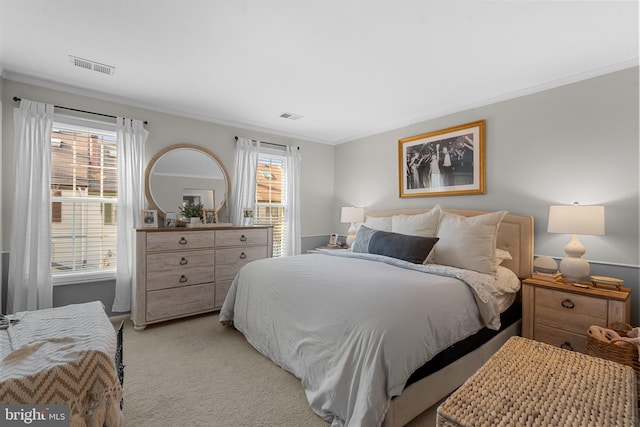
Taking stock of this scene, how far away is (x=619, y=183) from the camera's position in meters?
2.39

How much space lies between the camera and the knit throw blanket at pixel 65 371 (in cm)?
112

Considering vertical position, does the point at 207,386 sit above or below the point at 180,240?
below

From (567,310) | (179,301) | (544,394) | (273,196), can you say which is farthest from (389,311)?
(273,196)

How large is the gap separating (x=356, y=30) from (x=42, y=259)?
3.40 metres

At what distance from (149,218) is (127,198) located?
311 millimetres

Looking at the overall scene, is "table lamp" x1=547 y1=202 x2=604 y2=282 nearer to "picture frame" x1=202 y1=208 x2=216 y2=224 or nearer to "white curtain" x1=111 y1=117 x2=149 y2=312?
"picture frame" x1=202 y1=208 x2=216 y2=224

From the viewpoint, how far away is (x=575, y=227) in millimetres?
2266

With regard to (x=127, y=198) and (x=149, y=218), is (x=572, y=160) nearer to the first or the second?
(x=149, y=218)

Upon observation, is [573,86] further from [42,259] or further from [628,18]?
[42,259]

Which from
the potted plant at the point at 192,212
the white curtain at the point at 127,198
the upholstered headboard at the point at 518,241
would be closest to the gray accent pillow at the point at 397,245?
the upholstered headboard at the point at 518,241

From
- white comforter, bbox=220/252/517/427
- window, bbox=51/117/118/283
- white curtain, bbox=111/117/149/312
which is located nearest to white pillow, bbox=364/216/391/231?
white comforter, bbox=220/252/517/427

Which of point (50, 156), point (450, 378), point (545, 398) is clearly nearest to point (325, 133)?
point (50, 156)

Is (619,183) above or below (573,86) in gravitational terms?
below

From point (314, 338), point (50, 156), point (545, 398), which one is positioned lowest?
point (314, 338)
